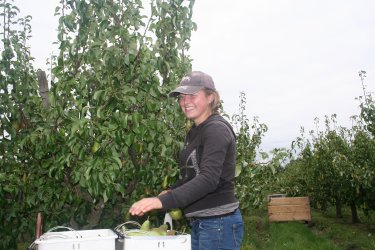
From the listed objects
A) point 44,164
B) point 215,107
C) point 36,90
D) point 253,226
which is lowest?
point 253,226

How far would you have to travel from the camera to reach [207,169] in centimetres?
238

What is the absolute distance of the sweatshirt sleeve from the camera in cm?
227

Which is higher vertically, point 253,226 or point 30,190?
point 30,190

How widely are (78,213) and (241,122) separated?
9479 millimetres

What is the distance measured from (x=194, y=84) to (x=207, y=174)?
2.17 ft

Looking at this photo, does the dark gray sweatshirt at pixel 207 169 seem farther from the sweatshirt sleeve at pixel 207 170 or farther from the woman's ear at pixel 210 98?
the woman's ear at pixel 210 98

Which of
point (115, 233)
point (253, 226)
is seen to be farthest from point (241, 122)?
point (115, 233)

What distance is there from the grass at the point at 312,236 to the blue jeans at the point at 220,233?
20.2 ft

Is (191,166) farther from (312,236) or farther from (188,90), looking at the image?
(312,236)

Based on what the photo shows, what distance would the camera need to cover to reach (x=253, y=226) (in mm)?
12195

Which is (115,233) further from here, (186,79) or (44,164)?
(44,164)

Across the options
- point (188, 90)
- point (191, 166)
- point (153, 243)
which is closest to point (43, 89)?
point (188, 90)

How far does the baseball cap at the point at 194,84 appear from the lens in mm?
2701

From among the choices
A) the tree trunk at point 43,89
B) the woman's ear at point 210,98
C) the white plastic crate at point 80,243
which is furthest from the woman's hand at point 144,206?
the tree trunk at point 43,89
